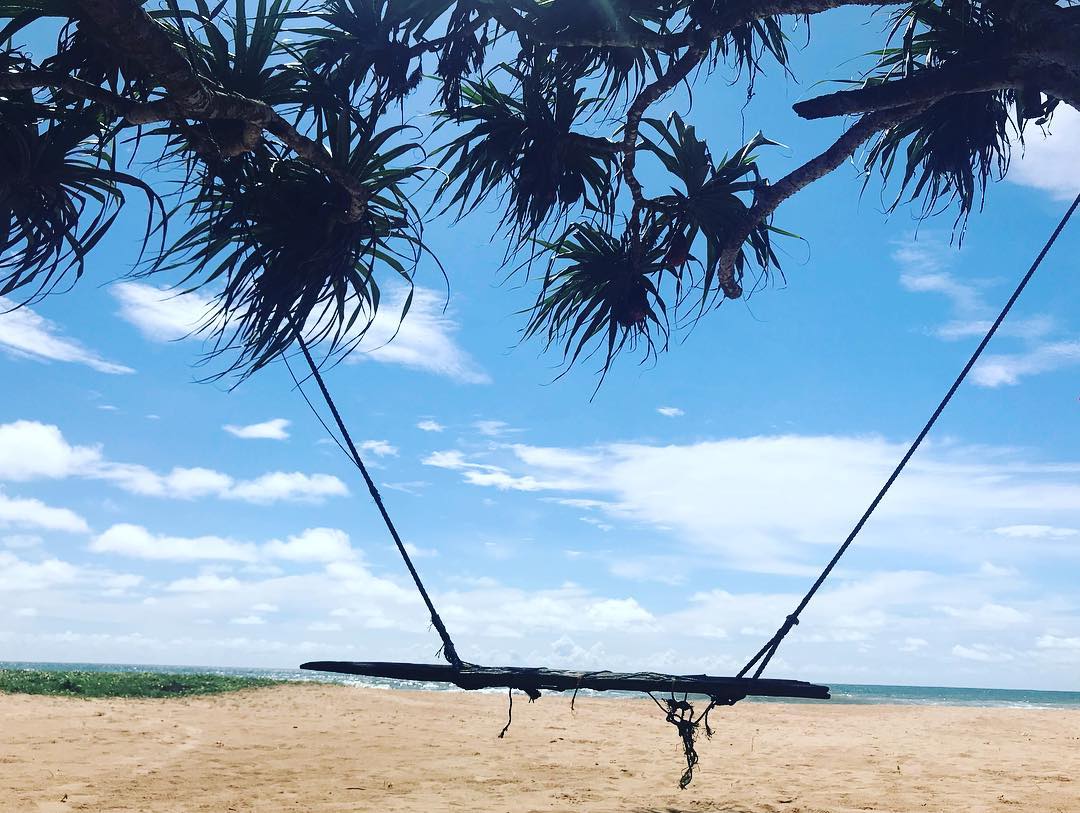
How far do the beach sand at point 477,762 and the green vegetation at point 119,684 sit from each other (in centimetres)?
93

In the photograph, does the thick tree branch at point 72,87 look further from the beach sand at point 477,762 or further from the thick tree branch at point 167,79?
the beach sand at point 477,762

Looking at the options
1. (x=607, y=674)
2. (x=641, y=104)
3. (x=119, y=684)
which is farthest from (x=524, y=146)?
(x=119, y=684)

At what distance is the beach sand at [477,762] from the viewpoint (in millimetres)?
6602

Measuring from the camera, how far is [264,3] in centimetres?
465

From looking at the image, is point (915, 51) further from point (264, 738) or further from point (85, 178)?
point (264, 738)

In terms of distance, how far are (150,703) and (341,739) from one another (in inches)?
187

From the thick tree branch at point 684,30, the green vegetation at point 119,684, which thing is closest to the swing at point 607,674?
the thick tree branch at point 684,30

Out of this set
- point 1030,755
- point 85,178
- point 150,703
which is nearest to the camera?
point 85,178

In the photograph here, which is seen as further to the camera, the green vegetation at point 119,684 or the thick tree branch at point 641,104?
the green vegetation at point 119,684

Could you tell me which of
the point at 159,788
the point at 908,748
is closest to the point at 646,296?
the point at 159,788

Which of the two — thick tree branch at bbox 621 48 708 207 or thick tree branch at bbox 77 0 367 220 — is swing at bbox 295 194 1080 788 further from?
thick tree branch at bbox 621 48 708 207

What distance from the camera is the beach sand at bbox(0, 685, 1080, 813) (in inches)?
260

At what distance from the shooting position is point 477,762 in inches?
336

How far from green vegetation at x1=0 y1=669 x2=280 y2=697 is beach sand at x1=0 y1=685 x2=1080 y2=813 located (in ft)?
3.06
